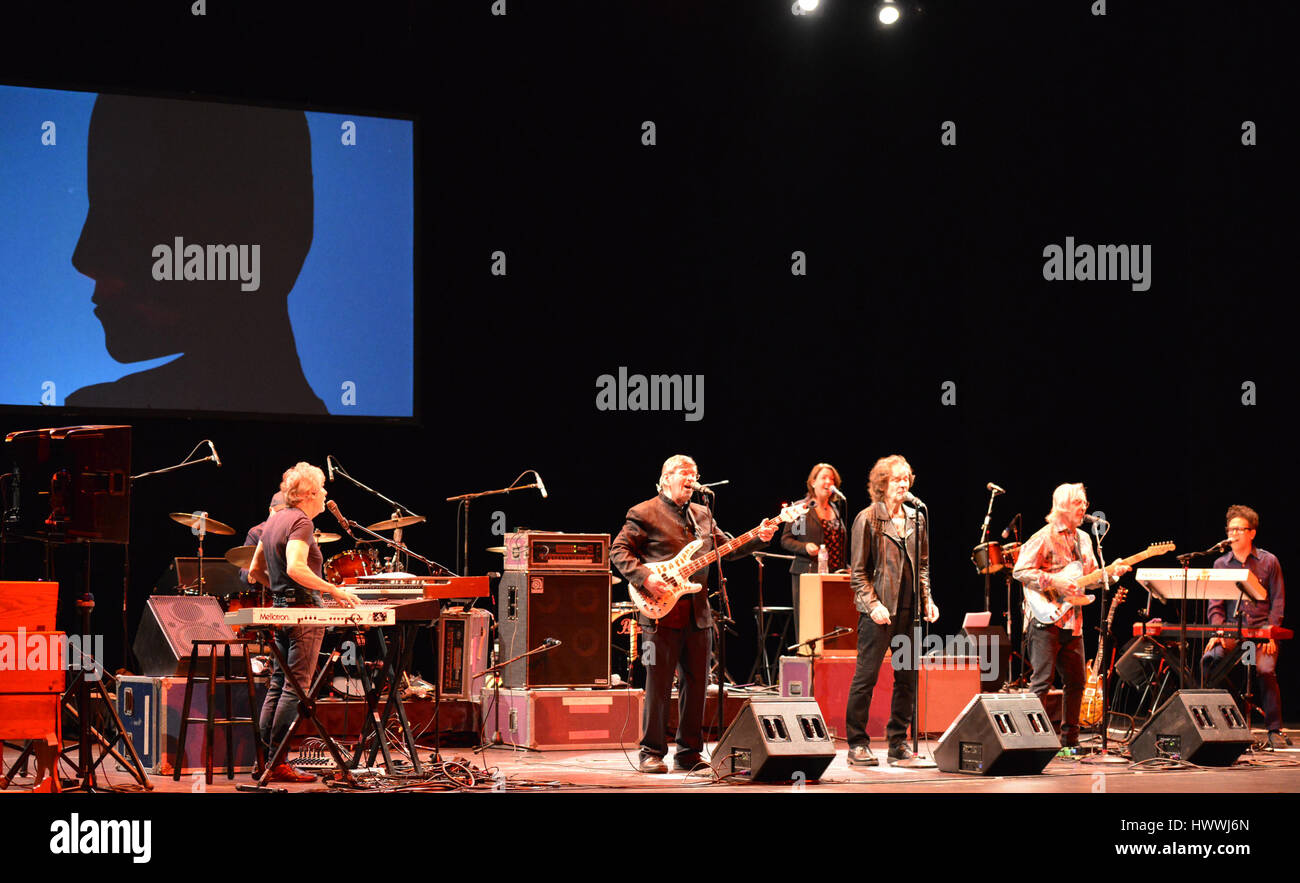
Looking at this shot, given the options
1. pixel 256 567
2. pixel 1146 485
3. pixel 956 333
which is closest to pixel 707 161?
pixel 956 333

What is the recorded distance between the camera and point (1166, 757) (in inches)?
285

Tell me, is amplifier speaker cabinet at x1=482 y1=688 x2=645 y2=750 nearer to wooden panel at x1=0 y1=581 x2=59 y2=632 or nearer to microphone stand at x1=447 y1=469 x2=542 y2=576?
microphone stand at x1=447 y1=469 x2=542 y2=576

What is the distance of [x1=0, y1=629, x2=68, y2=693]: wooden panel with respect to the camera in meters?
5.41

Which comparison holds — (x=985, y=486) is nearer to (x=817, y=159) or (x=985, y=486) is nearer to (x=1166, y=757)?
(x=817, y=159)

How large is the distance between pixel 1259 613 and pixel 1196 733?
6.44ft

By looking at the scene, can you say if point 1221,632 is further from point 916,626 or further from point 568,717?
point 568,717

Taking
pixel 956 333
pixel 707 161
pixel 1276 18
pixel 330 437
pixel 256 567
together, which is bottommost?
pixel 256 567

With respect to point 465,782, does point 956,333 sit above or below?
above

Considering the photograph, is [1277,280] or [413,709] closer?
[413,709]

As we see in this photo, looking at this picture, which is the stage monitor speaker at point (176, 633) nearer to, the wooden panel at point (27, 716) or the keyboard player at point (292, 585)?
the keyboard player at point (292, 585)

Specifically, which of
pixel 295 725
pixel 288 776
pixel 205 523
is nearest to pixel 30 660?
pixel 295 725

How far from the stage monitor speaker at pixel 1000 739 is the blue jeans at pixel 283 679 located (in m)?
Result: 2.93
